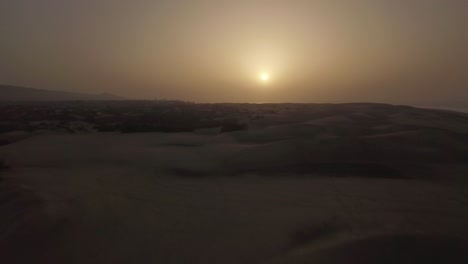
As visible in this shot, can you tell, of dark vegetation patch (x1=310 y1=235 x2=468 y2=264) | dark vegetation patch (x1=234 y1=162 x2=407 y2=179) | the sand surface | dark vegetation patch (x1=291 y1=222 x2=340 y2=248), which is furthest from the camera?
dark vegetation patch (x1=234 y1=162 x2=407 y2=179)

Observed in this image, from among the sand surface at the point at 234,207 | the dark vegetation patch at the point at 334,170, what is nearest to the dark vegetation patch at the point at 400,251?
the sand surface at the point at 234,207

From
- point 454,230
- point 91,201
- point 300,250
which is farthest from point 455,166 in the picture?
point 91,201

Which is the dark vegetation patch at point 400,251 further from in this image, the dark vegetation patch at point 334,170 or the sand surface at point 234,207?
the dark vegetation patch at point 334,170

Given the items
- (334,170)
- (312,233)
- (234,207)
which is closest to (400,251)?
(312,233)

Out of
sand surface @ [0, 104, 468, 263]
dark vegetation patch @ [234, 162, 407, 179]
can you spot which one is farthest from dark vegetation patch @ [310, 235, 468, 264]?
dark vegetation patch @ [234, 162, 407, 179]

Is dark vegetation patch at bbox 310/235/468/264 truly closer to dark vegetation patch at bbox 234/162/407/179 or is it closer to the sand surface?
the sand surface

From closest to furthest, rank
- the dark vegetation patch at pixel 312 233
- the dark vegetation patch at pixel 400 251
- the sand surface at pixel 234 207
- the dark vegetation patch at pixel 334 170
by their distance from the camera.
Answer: the dark vegetation patch at pixel 400 251
the sand surface at pixel 234 207
the dark vegetation patch at pixel 312 233
the dark vegetation patch at pixel 334 170

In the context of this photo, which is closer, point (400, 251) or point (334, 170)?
point (400, 251)

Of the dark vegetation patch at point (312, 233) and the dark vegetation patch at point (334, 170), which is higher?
the dark vegetation patch at point (334, 170)

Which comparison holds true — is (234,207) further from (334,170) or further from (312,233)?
(334,170)

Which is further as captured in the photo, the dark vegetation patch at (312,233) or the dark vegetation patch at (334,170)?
the dark vegetation patch at (334,170)

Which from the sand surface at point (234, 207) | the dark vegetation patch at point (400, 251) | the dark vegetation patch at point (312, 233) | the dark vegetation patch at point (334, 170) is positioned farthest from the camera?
the dark vegetation patch at point (334, 170)
